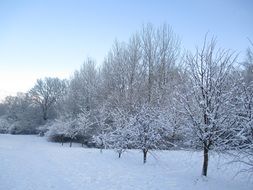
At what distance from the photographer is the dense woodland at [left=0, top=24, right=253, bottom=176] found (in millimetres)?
9398

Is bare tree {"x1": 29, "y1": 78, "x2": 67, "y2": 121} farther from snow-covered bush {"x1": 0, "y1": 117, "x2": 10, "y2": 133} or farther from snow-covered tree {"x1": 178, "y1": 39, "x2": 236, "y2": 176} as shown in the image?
snow-covered tree {"x1": 178, "y1": 39, "x2": 236, "y2": 176}

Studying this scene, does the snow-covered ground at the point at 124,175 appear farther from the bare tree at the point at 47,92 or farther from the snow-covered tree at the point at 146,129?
the bare tree at the point at 47,92

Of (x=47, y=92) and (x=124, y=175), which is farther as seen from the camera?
(x=47, y=92)

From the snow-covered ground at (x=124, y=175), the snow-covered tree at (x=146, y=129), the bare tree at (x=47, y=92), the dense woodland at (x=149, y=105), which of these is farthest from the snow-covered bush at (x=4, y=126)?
the snow-covered tree at (x=146, y=129)

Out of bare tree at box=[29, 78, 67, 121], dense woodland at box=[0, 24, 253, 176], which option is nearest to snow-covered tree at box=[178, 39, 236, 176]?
dense woodland at box=[0, 24, 253, 176]

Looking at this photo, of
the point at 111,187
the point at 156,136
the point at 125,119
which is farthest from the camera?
the point at 125,119

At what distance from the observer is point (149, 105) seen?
15.8 m

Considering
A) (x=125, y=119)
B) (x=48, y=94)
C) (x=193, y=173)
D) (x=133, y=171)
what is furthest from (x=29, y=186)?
(x=48, y=94)

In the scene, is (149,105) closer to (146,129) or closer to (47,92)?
(146,129)

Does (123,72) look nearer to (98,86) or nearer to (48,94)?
(98,86)

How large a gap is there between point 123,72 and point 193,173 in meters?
19.5

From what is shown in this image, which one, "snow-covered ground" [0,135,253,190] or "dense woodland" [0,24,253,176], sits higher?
"dense woodland" [0,24,253,176]

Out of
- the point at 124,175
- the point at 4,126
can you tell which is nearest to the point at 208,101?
the point at 124,175

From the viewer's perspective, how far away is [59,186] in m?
9.02
